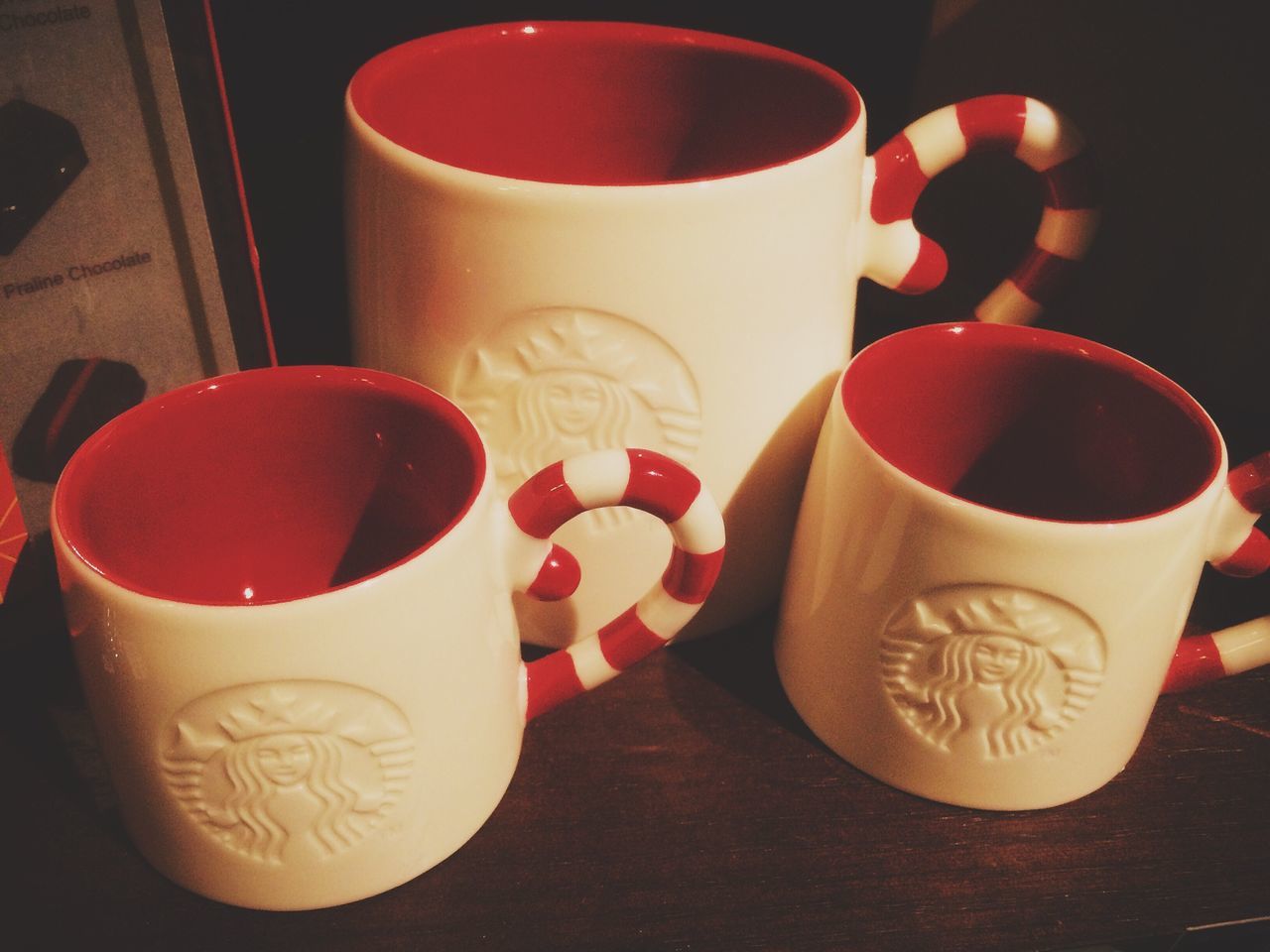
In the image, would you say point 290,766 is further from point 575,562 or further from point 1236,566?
point 1236,566

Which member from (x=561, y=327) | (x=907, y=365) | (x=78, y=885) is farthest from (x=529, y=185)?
(x=78, y=885)

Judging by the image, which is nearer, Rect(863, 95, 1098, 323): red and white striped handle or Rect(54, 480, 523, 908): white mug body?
Rect(54, 480, 523, 908): white mug body

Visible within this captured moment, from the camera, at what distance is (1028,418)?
0.51 m

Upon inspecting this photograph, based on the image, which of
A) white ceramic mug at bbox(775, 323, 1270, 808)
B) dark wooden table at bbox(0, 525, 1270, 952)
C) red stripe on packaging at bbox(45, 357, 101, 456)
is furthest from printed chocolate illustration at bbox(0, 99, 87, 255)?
white ceramic mug at bbox(775, 323, 1270, 808)

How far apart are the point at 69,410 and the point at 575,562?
0.21m

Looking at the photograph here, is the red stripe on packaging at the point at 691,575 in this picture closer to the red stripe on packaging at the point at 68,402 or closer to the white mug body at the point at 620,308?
the white mug body at the point at 620,308

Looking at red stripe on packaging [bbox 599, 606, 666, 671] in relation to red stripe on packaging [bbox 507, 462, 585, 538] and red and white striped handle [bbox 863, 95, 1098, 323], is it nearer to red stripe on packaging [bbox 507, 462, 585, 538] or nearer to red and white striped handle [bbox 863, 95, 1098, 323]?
red stripe on packaging [bbox 507, 462, 585, 538]

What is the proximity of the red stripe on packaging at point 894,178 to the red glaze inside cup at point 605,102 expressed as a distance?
25mm

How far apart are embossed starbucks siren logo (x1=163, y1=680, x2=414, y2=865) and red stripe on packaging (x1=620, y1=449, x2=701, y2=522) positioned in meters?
0.11

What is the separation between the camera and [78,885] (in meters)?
0.41

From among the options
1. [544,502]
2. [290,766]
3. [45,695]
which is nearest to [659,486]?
[544,502]

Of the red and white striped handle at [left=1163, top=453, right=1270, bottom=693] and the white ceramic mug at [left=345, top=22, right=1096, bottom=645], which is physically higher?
the white ceramic mug at [left=345, top=22, right=1096, bottom=645]

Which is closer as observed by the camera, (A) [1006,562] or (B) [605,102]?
(A) [1006,562]

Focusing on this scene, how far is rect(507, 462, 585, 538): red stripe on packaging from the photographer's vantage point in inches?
15.9
